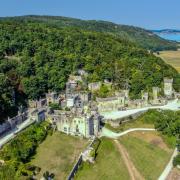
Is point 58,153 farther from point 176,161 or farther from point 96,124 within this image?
point 176,161

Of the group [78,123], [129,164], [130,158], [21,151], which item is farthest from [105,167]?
[21,151]

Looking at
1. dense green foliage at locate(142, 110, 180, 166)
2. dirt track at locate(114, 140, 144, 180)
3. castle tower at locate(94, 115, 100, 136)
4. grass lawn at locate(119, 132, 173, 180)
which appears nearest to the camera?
dirt track at locate(114, 140, 144, 180)

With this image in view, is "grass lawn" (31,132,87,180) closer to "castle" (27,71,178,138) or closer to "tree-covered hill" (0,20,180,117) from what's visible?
"castle" (27,71,178,138)

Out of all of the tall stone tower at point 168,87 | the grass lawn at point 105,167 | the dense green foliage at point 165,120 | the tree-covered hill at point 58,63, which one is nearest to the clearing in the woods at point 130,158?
the grass lawn at point 105,167

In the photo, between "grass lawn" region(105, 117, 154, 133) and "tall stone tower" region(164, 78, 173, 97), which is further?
"tall stone tower" region(164, 78, 173, 97)

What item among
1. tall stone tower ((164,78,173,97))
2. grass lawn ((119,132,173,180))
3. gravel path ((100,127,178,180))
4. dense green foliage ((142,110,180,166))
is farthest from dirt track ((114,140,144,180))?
tall stone tower ((164,78,173,97))

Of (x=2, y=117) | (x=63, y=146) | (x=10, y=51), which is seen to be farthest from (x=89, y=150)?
(x=10, y=51)

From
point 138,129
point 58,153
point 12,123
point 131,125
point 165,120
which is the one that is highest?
point 12,123
